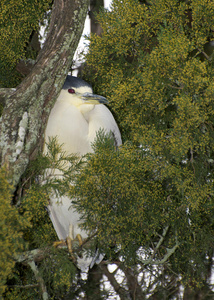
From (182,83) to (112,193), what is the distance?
46 cm

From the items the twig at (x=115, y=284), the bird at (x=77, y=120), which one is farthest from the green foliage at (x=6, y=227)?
the twig at (x=115, y=284)

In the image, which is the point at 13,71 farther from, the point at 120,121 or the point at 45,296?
the point at 45,296

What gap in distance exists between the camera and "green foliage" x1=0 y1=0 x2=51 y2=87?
1.99 m

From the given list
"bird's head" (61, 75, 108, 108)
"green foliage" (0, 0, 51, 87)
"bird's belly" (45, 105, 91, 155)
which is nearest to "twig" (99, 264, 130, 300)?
"bird's belly" (45, 105, 91, 155)

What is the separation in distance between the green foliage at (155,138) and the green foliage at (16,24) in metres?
0.33

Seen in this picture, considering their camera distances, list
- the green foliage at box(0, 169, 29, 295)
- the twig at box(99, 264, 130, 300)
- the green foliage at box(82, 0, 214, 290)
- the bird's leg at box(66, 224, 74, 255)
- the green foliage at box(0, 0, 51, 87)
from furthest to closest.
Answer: the twig at box(99, 264, 130, 300), the green foliage at box(0, 0, 51, 87), the bird's leg at box(66, 224, 74, 255), the green foliage at box(82, 0, 214, 290), the green foliage at box(0, 169, 29, 295)

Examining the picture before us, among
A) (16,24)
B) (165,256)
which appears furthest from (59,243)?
(16,24)

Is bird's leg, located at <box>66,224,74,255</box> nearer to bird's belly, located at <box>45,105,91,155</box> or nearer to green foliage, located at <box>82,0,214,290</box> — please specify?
green foliage, located at <box>82,0,214,290</box>

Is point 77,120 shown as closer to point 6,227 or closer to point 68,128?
point 68,128

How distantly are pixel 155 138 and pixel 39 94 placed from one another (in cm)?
43

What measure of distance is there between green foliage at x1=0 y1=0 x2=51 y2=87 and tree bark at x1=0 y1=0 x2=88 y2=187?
0.97ft

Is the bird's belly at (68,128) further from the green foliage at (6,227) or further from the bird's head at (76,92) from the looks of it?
the green foliage at (6,227)

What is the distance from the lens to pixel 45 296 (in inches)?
66.1

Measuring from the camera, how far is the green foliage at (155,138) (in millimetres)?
1440
